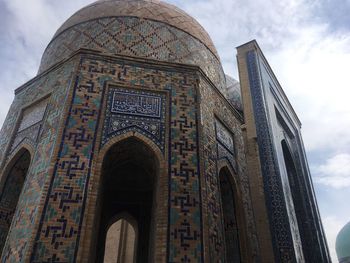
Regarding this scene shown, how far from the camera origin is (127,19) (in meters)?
5.62

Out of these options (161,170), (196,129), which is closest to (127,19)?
(196,129)

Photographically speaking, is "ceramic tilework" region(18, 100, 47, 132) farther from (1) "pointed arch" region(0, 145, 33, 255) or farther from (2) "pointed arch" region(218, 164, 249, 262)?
(2) "pointed arch" region(218, 164, 249, 262)

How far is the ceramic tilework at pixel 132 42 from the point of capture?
525cm

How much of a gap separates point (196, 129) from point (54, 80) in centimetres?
235

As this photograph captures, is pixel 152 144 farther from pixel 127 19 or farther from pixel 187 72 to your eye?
pixel 127 19

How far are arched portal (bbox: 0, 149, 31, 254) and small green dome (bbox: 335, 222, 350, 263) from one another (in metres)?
14.6

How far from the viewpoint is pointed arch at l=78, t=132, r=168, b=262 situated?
322 cm

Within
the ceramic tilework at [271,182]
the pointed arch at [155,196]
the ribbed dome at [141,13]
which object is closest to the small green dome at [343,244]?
the ceramic tilework at [271,182]

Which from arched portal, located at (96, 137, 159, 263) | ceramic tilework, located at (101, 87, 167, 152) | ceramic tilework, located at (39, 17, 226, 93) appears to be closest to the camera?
ceramic tilework, located at (101, 87, 167, 152)

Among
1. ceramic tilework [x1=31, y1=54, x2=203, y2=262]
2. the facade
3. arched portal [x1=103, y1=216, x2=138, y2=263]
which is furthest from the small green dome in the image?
ceramic tilework [x1=31, y1=54, x2=203, y2=262]

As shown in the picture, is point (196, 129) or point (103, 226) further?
point (103, 226)

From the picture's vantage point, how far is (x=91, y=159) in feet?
11.8

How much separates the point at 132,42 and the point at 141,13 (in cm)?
88

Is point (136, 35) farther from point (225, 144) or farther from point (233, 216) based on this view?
point (233, 216)
